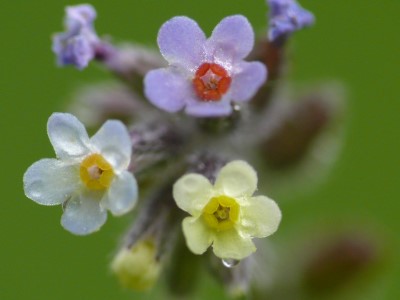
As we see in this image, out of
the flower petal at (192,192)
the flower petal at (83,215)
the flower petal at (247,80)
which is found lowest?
the flower petal at (83,215)

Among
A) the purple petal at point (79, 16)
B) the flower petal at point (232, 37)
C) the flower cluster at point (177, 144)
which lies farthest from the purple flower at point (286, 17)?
the purple petal at point (79, 16)

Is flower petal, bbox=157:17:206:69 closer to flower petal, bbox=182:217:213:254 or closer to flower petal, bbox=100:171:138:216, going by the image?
flower petal, bbox=100:171:138:216

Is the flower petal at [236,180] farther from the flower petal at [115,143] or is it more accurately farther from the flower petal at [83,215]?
the flower petal at [83,215]

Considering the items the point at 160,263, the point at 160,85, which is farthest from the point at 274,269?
the point at 160,85

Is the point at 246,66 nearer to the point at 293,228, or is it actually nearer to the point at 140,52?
the point at 140,52

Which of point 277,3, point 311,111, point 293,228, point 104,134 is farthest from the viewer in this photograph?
point 293,228

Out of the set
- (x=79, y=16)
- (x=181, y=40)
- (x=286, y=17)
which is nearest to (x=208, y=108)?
(x=181, y=40)

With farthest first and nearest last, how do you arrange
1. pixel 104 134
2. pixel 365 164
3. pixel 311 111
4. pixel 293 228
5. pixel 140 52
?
pixel 365 164 < pixel 293 228 < pixel 311 111 < pixel 140 52 < pixel 104 134
